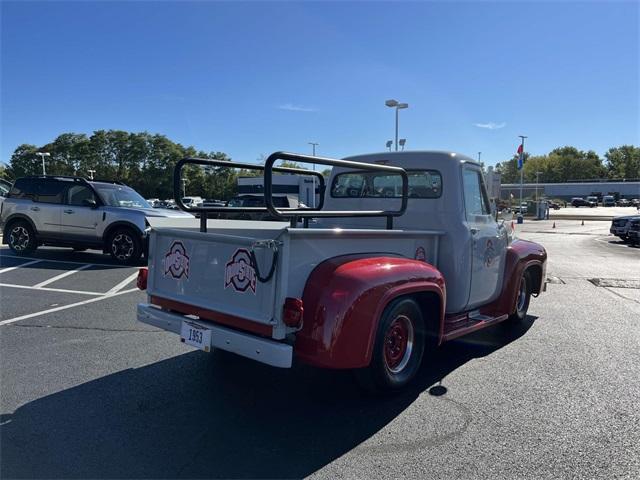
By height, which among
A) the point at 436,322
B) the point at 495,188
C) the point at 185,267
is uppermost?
the point at 495,188

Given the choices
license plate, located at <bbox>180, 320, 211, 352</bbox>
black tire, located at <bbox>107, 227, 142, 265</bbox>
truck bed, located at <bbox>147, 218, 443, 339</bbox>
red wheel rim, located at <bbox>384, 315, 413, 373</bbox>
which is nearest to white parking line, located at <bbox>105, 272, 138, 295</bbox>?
black tire, located at <bbox>107, 227, 142, 265</bbox>

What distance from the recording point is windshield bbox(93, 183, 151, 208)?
10.6 m

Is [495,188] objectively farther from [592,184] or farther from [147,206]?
[592,184]

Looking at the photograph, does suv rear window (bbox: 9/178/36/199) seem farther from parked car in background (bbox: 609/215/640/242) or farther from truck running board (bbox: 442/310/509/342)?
parked car in background (bbox: 609/215/640/242)

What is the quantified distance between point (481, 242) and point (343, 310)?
236cm

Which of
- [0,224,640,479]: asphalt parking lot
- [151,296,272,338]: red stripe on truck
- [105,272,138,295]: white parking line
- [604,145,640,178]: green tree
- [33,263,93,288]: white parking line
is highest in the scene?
[604,145,640,178]: green tree

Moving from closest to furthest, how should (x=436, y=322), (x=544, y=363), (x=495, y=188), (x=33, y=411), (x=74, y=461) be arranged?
1. (x=74, y=461)
2. (x=33, y=411)
3. (x=436, y=322)
4. (x=544, y=363)
5. (x=495, y=188)

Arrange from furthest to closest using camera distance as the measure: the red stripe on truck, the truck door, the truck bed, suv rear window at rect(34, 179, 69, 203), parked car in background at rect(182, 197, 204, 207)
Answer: suv rear window at rect(34, 179, 69, 203), parked car in background at rect(182, 197, 204, 207), the truck door, the red stripe on truck, the truck bed

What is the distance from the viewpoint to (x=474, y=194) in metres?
5.08

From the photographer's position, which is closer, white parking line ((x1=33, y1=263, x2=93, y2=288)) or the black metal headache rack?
the black metal headache rack

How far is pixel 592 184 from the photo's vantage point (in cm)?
10875

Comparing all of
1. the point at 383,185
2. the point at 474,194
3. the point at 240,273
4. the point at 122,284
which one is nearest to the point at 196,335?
the point at 240,273

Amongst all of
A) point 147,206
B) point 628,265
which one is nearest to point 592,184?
point 628,265

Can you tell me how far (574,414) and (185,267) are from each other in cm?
329
